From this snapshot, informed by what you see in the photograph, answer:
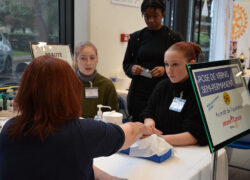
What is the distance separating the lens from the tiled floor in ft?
9.18

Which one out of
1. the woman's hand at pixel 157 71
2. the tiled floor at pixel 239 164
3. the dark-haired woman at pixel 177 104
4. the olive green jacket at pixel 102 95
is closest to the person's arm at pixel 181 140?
the dark-haired woman at pixel 177 104

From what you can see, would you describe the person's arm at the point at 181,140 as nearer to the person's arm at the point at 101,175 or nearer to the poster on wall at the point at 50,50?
the person's arm at the point at 101,175

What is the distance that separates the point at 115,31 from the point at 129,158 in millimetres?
2446

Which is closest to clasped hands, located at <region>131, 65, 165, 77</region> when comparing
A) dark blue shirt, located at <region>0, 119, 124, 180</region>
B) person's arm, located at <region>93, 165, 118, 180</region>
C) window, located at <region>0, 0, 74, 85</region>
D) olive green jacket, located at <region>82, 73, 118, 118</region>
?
olive green jacket, located at <region>82, 73, 118, 118</region>

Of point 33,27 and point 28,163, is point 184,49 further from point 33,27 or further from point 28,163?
point 33,27

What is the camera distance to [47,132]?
0.88m

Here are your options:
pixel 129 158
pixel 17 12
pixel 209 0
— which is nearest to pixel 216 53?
pixel 209 0

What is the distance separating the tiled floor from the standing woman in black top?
1.11m

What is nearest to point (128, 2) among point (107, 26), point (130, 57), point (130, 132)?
point (107, 26)

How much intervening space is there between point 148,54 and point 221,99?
4.75ft

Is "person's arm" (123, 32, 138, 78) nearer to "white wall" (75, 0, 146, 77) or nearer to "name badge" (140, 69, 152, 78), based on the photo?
"name badge" (140, 69, 152, 78)

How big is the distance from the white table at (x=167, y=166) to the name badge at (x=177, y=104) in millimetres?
347

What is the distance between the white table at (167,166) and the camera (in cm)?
123

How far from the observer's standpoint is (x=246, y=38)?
600cm
